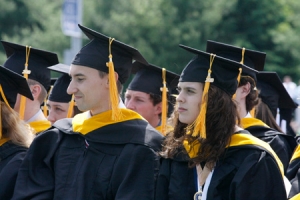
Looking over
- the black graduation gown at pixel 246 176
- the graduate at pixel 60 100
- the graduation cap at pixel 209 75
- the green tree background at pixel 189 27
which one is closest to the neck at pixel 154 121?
the graduate at pixel 60 100

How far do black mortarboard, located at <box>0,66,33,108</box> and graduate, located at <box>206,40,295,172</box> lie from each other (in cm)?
153

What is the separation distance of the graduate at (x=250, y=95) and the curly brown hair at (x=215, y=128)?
1.95 feet

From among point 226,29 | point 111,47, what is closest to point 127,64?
point 111,47

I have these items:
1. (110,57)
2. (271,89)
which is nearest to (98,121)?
(110,57)

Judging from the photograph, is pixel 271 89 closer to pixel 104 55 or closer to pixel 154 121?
pixel 154 121

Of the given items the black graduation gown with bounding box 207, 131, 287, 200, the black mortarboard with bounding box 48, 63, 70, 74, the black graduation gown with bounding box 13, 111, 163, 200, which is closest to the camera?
the black graduation gown with bounding box 207, 131, 287, 200

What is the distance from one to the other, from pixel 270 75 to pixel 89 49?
2930mm

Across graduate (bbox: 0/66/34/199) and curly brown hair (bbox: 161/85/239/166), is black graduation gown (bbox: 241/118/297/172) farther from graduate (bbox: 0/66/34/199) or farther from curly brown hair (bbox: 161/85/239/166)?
graduate (bbox: 0/66/34/199)

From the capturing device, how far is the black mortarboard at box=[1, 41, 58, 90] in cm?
682

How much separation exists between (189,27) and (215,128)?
21.4 metres

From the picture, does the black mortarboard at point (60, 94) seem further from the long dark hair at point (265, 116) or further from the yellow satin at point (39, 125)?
the long dark hair at point (265, 116)

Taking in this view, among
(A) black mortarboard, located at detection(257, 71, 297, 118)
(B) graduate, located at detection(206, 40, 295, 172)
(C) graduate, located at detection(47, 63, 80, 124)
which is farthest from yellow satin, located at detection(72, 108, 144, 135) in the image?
(A) black mortarboard, located at detection(257, 71, 297, 118)

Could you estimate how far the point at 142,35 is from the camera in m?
26.4

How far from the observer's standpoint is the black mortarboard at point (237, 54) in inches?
235
